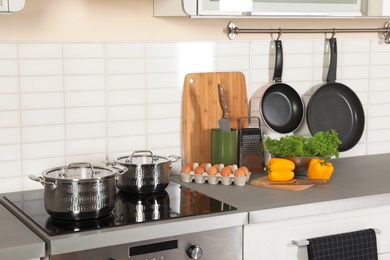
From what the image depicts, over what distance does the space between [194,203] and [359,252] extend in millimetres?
600

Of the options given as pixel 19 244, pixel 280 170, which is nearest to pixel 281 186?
pixel 280 170

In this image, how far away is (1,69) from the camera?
98.0 inches

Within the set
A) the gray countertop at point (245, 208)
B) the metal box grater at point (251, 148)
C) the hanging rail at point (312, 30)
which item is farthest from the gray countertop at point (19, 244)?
the hanging rail at point (312, 30)

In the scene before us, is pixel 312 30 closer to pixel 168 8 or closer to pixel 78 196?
pixel 168 8

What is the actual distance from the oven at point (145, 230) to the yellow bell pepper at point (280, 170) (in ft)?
1.16

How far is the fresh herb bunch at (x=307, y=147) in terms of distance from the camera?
2.73 m

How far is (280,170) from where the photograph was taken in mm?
2689

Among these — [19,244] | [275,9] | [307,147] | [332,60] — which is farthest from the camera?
[332,60]

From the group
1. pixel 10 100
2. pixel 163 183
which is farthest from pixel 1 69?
pixel 163 183

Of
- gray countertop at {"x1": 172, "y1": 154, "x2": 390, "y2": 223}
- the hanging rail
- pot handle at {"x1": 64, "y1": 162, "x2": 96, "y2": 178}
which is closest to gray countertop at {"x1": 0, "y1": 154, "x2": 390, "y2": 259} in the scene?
gray countertop at {"x1": 172, "y1": 154, "x2": 390, "y2": 223}

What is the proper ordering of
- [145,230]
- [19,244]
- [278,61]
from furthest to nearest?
[278,61] < [145,230] < [19,244]

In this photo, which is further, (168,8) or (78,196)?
(168,8)

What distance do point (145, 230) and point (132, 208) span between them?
0.24 metres

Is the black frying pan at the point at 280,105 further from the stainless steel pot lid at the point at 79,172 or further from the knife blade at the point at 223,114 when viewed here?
the stainless steel pot lid at the point at 79,172
